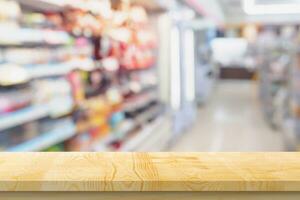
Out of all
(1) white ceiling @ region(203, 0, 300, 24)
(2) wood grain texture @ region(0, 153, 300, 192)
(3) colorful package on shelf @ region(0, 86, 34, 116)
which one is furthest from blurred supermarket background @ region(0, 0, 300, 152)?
(1) white ceiling @ region(203, 0, 300, 24)

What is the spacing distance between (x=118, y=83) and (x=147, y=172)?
3.60 meters

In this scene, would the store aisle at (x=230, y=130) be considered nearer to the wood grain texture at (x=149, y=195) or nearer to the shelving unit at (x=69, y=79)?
the shelving unit at (x=69, y=79)

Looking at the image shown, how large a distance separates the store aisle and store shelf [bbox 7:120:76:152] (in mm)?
2976

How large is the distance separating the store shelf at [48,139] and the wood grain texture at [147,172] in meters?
1.58

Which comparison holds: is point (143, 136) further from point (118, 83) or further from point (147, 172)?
point (147, 172)

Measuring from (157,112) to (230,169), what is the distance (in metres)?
4.82

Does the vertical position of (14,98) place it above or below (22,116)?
above

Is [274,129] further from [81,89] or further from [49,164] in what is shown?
[49,164]

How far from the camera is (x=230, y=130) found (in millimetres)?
7551

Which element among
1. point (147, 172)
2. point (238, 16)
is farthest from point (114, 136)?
point (238, 16)

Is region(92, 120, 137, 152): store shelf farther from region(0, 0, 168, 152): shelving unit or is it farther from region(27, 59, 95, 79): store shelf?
region(27, 59, 95, 79): store shelf

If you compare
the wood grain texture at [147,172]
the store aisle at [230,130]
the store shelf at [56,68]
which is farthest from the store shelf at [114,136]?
the wood grain texture at [147,172]

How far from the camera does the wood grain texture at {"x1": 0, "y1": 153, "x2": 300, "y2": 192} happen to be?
3.19 ft

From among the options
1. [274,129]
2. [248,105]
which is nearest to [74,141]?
[274,129]
